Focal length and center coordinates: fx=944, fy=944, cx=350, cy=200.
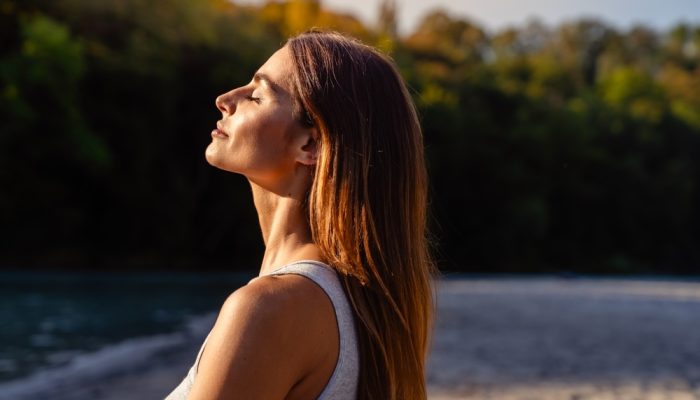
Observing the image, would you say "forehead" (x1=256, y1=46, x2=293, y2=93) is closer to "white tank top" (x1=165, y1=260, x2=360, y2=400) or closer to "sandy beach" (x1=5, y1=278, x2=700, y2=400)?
"white tank top" (x1=165, y1=260, x2=360, y2=400)

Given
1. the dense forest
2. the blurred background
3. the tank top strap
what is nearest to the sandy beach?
the blurred background

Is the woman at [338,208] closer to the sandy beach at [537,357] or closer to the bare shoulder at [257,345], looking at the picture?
the bare shoulder at [257,345]

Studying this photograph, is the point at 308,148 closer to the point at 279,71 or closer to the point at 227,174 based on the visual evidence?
the point at 279,71

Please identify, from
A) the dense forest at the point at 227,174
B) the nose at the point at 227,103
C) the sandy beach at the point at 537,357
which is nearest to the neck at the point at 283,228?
the nose at the point at 227,103

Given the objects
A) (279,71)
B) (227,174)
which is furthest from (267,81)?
(227,174)

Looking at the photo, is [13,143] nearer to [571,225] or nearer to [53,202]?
[53,202]

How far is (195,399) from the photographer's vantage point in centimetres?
100

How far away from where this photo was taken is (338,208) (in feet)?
3.86

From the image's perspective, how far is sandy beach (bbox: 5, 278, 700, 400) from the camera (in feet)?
29.7

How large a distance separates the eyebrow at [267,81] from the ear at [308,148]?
0.08 metres

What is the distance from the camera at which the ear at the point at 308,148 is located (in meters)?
1.21

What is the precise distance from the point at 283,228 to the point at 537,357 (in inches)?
418

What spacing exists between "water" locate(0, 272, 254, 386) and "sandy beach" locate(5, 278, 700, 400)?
2.15ft

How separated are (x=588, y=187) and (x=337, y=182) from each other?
45474 mm
